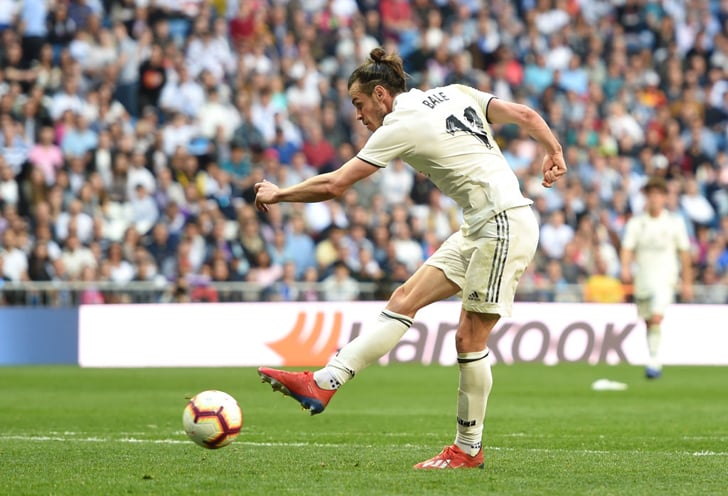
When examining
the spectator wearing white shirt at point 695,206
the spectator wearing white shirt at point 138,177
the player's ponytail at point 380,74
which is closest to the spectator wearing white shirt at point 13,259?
the spectator wearing white shirt at point 138,177

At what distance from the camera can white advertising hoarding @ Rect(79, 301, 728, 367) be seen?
67.3ft

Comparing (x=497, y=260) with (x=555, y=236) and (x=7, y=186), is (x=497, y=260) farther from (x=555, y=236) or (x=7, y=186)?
(x=555, y=236)

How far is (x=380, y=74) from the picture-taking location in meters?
8.00

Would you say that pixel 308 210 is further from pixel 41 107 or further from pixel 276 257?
pixel 41 107

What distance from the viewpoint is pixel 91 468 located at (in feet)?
26.5

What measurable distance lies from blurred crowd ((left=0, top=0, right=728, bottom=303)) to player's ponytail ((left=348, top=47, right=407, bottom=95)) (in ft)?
42.7

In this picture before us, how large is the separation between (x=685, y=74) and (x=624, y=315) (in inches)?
331

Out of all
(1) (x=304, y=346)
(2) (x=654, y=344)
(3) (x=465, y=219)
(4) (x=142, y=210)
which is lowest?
(2) (x=654, y=344)

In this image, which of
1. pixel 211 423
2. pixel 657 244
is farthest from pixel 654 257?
pixel 211 423

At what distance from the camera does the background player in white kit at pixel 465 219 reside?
7859mm

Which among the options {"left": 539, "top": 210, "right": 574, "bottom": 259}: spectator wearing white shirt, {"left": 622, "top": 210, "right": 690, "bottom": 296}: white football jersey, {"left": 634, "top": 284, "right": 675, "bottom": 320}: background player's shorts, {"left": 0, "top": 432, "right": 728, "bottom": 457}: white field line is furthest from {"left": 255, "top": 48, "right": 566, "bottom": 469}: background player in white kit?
{"left": 539, "top": 210, "right": 574, "bottom": 259}: spectator wearing white shirt

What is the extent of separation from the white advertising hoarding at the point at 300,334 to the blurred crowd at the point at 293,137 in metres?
0.53

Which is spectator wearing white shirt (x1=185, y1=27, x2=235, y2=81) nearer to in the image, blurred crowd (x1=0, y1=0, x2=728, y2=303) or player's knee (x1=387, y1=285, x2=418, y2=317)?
blurred crowd (x1=0, y1=0, x2=728, y2=303)

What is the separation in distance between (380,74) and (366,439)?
11.1 feet
